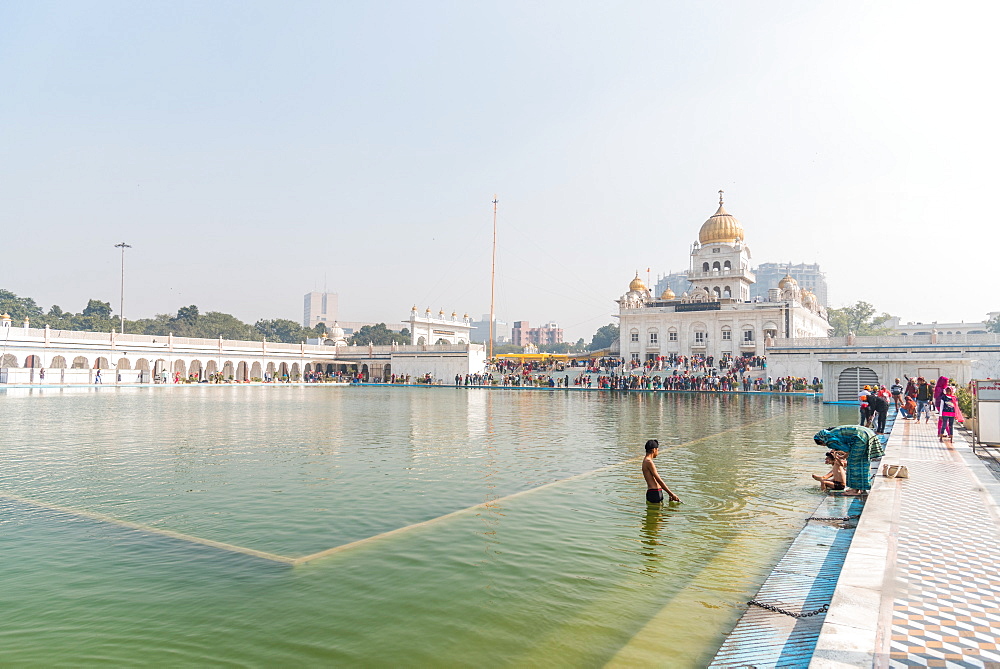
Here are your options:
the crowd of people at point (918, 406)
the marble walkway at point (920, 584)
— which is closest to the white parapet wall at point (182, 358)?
the crowd of people at point (918, 406)

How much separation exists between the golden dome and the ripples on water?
5573 centimetres

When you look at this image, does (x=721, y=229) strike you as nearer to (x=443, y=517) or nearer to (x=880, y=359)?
(x=880, y=359)

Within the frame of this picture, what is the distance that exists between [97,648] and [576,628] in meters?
3.62

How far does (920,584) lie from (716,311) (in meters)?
57.9

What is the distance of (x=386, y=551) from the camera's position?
6.88 m

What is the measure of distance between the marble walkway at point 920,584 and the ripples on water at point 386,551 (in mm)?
1032

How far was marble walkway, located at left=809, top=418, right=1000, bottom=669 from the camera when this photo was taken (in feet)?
12.0

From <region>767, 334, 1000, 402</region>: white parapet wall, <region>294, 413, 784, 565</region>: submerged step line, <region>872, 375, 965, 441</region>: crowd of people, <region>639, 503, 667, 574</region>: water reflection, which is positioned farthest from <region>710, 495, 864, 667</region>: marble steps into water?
<region>767, 334, 1000, 402</region>: white parapet wall

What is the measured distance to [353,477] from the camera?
10789mm

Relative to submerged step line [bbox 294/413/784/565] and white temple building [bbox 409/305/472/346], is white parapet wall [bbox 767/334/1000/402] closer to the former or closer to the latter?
submerged step line [bbox 294/413/784/565]

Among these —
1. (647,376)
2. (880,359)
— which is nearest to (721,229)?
(647,376)

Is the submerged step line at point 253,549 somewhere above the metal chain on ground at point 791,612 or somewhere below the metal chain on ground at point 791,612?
below

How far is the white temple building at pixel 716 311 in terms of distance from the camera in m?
58.1

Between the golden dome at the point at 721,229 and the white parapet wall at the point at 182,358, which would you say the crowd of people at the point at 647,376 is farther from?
the golden dome at the point at 721,229
